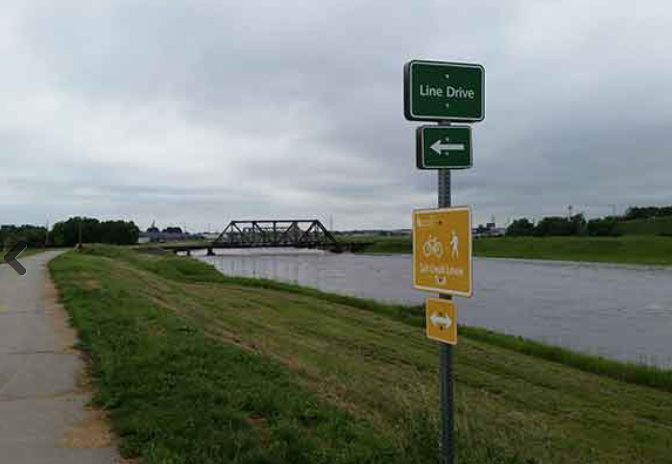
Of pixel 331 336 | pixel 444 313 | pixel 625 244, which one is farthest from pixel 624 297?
pixel 625 244

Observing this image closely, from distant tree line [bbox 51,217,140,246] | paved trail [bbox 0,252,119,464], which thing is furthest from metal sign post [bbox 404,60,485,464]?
distant tree line [bbox 51,217,140,246]

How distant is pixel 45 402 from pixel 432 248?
15.8 feet

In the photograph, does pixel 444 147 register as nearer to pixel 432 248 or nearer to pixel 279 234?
pixel 432 248

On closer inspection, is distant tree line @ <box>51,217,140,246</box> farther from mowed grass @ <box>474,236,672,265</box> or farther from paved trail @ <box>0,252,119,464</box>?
paved trail @ <box>0,252,119,464</box>

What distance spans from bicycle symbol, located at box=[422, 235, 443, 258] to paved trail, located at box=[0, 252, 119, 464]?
9.90 ft

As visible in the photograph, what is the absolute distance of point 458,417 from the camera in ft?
22.2

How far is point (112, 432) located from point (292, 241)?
137323 millimetres

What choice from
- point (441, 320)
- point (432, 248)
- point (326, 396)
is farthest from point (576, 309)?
point (432, 248)

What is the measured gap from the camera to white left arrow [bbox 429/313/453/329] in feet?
12.2

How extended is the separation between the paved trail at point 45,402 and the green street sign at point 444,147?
3422 millimetres

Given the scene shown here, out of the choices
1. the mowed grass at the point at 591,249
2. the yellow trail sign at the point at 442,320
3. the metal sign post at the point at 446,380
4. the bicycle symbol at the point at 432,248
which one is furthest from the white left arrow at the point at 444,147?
the mowed grass at the point at 591,249

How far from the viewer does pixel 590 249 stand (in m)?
83.1

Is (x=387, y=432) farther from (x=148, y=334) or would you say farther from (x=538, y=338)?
(x=538, y=338)

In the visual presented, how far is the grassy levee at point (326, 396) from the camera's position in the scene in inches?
192
